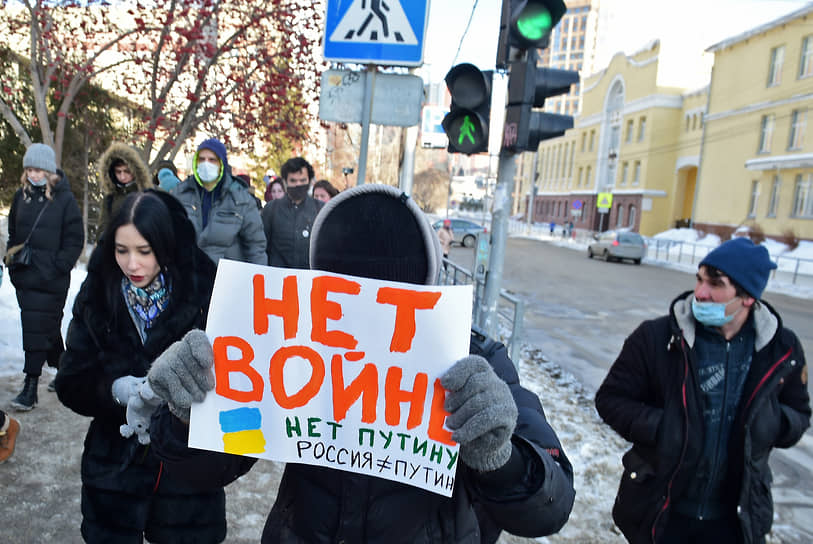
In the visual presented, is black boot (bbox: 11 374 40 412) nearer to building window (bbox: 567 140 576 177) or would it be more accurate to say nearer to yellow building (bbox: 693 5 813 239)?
yellow building (bbox: 693 5 813 239)

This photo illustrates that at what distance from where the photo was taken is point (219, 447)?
4.17 ft

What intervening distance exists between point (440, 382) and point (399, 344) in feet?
0.41

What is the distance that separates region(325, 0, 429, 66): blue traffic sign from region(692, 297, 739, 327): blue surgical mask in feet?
8.11

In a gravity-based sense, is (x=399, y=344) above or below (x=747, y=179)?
below

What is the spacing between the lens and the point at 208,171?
443 centimetres

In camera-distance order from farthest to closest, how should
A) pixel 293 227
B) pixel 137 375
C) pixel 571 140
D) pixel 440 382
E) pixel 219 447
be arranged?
pixel 571 140
pixel 293 227
pixel 137 375
pixel 219 447
pixel 440 382

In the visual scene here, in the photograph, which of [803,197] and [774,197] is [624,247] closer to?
[803,197]

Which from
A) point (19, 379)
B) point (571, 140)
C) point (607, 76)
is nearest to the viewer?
point (19, 379)

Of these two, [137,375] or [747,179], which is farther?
[747,179]

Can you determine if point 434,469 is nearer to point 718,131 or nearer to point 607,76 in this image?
point 718,131

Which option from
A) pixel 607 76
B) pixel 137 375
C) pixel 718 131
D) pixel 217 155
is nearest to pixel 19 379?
pixel 217 155

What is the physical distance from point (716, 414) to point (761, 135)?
3886 cm

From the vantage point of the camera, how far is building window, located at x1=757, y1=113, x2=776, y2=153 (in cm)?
3375

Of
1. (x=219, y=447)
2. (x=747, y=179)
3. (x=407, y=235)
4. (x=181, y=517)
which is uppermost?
(x=747, y=179)
